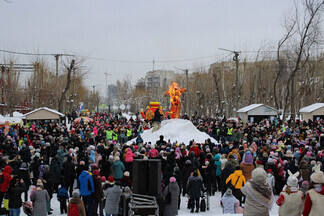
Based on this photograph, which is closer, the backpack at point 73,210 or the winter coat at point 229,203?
the backpack at point 73,210

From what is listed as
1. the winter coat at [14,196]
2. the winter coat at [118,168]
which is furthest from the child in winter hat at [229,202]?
the winter coat at [14,196]

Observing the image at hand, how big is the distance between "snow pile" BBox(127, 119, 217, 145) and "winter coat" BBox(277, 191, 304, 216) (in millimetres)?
15682

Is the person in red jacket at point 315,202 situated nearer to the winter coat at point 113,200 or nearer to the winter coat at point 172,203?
the winter coat at point 172,203

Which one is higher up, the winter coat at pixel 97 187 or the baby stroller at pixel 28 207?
the winter coat at pixel 97 187

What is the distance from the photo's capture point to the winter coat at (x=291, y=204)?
5730mm

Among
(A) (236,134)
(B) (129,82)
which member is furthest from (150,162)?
(B) (129,82)

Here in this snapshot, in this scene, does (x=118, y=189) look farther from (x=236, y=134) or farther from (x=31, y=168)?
(x=236, y=134)

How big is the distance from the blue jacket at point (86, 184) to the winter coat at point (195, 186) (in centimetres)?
266

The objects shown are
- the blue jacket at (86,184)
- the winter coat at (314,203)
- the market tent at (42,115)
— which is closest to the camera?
the winter coat at (314,203)

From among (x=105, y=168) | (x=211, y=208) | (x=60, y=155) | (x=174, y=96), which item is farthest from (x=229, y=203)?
(x=174, y=96)

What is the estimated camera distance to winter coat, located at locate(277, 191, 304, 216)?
226 inches

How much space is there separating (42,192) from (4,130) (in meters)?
13.6

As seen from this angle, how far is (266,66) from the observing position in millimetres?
50062

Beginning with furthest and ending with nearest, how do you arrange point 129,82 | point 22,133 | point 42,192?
point 129,82
point 22,133
point 42,192
